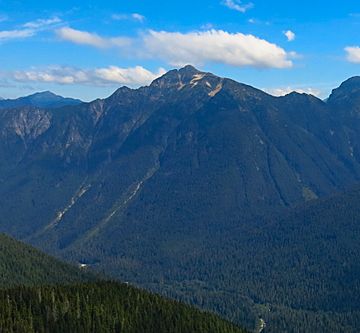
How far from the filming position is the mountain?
161m

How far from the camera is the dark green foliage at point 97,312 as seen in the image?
161 m

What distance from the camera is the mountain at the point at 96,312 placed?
529 feet

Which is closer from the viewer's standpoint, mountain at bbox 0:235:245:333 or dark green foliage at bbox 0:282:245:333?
dark green foliage at bbox 0:282:245:333

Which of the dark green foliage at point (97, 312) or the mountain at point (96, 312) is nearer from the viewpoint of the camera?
the dark green foliage at point (97, 312)

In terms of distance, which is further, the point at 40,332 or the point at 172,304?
the point at 172,304

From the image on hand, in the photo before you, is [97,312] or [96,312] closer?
[96,312]

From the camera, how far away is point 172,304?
192 meters

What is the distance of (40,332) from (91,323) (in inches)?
623

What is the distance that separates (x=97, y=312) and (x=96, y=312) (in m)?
0.34

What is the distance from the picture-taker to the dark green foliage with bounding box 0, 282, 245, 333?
528 feet

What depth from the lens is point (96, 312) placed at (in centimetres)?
17038

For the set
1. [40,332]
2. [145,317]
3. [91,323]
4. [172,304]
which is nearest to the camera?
[40,332]

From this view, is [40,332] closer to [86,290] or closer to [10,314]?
[10,314]

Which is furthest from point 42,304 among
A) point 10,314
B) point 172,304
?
point 172,304
